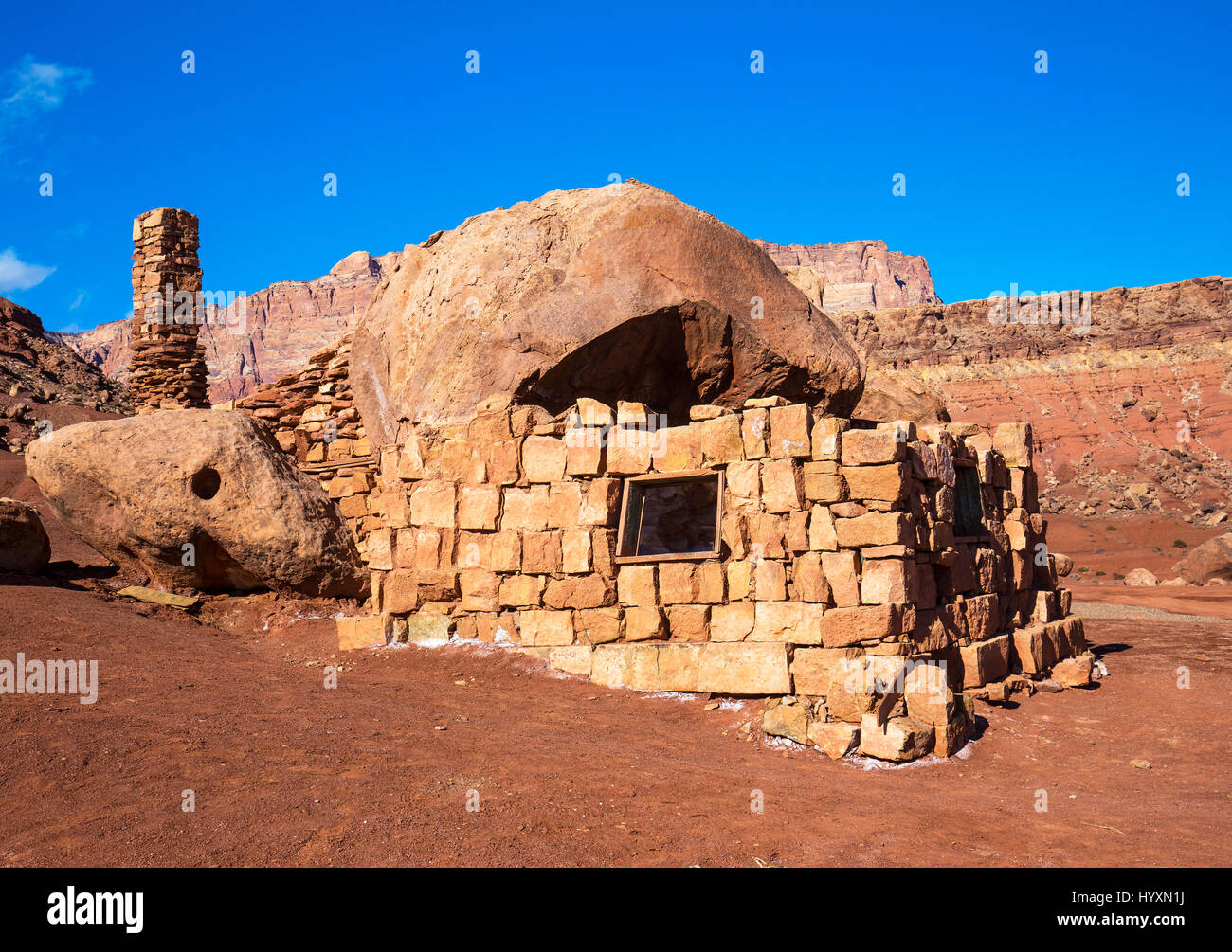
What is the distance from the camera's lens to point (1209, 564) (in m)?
23.6

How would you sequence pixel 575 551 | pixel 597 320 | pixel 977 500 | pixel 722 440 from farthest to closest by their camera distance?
pixel 597 320, pixel 977 500, pixel 575 551, pixel 722 440

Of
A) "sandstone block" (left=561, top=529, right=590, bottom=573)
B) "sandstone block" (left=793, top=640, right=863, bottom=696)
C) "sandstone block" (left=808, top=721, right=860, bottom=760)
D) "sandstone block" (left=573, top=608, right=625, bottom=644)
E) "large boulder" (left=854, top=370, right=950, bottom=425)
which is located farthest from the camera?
"large boulder" (left=854, top=370, right=950, bottom=425)

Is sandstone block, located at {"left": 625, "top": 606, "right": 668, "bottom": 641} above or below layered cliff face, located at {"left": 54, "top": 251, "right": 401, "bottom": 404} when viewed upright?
below

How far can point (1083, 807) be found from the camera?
589cm

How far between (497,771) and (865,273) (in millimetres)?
151237

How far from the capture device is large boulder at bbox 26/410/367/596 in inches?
401

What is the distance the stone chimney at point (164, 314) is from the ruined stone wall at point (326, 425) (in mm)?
4824

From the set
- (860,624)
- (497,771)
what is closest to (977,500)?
(860,624)

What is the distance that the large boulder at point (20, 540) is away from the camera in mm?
10070

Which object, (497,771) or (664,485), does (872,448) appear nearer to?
(664,485)

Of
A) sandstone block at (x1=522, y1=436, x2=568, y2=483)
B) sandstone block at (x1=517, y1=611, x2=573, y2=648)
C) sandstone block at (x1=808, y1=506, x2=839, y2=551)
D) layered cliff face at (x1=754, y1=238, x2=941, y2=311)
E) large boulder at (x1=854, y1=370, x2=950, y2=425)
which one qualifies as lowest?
sandstone block at (x1=517, y1=611, x2=573, y2=648)

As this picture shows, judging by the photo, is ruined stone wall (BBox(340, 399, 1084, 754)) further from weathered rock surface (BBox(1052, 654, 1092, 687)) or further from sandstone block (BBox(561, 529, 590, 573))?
weathered rock surface (BBox(1052, 654, 1092, 687))

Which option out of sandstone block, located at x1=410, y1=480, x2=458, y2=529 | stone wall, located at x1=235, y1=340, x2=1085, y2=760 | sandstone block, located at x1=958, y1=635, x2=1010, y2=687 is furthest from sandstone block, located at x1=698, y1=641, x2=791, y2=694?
sandstone block, located at x1=410, y1=480, x2=458, y2=529

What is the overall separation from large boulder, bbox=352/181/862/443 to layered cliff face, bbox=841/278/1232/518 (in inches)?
1408
